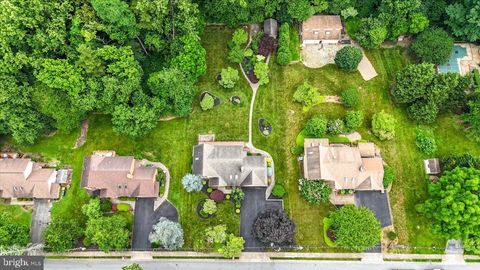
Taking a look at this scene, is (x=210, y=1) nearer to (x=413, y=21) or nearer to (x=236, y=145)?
(x=236, y=145)

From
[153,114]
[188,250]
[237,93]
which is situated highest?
[237,93]

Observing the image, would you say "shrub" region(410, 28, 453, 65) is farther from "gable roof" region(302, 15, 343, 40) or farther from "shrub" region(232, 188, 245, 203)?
"shrub" region(232, 188, 245, 203)

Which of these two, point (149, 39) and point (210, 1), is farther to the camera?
point (210, 1)

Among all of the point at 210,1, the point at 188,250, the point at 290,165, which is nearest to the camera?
the point at 188,250

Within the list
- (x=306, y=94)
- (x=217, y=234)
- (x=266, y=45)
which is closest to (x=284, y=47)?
(x=266, y=45)

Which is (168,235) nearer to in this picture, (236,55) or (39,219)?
(39,219)

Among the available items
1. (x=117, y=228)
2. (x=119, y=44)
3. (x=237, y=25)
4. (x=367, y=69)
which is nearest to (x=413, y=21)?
(x=367, y=69)

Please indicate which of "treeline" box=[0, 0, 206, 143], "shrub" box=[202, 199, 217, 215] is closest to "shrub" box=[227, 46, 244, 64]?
"treeline" box=[0, 0, 206, 143]
